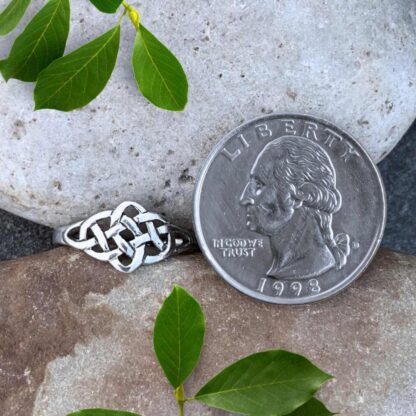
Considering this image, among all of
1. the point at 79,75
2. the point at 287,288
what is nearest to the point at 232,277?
the point at 287,288

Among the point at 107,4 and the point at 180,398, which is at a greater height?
the point at 107,4

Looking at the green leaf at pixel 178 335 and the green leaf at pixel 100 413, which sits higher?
the green leaf at pixel 178 335

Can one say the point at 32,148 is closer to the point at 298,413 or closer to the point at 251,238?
the point at 251,238

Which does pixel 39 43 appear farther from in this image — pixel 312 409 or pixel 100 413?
pixel 312 409

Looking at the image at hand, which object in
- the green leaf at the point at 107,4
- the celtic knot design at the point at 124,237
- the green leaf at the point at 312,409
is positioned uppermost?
the green leaf at the point at 107,4

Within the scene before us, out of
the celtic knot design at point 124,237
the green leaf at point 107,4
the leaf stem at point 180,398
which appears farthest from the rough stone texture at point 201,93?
the leaf stem at point 180,398

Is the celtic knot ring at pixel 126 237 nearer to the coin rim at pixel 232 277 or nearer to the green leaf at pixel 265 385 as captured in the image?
the coin rim at pixel 232 277

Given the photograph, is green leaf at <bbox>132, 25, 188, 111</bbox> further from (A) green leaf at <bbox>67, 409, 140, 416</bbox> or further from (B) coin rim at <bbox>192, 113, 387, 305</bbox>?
(A) green leaf at <bbox>67, 409, 140, 416</bbox>
